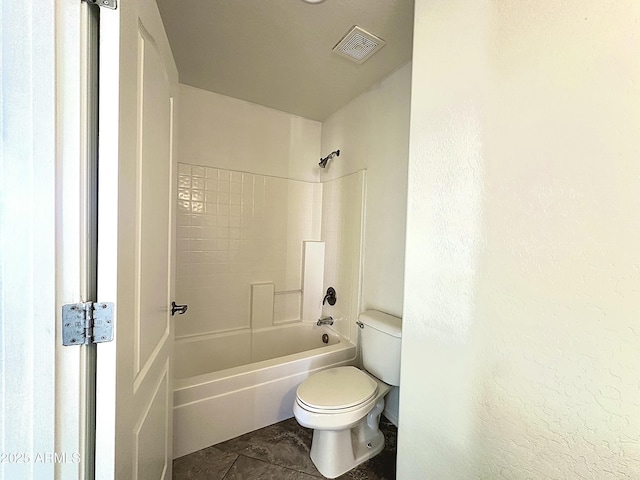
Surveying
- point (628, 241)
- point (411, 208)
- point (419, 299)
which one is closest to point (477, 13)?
point (411, 208)

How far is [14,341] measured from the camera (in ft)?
1.58

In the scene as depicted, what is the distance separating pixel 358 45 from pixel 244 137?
1192 millimetres

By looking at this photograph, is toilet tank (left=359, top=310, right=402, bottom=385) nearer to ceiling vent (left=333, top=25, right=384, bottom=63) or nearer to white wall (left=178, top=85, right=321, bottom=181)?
white wall (left=178, top=85, right=321, bottom=181)

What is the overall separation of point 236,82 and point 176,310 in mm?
1686

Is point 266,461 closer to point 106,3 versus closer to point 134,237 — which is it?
point 134,237

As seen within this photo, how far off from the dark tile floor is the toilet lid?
15.9 inches

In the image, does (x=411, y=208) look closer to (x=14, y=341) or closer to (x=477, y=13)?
(x=477, y=13)

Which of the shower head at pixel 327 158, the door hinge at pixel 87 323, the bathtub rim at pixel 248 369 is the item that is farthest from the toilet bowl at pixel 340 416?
the shower head at pixel 327 158

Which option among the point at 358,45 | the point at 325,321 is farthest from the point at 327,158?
the point at 325,321

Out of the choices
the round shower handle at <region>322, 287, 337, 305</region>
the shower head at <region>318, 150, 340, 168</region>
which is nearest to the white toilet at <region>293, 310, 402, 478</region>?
the round shower handle at <region>322, 287, 337, 305</region>

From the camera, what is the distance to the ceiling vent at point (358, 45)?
1353mm

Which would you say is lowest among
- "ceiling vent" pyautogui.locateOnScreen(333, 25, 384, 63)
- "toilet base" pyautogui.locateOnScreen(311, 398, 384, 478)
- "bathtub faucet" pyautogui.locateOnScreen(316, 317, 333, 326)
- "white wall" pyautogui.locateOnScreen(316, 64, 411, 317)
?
"toilet base" pyautogui.locateOnScreen(311, 398, 384, 478)

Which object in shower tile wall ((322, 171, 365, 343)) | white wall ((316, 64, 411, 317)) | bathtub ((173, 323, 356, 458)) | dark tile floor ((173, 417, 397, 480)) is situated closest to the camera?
dark tile floor ((173, 417, 397, 480))

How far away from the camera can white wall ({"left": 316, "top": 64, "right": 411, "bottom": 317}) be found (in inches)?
63.7
